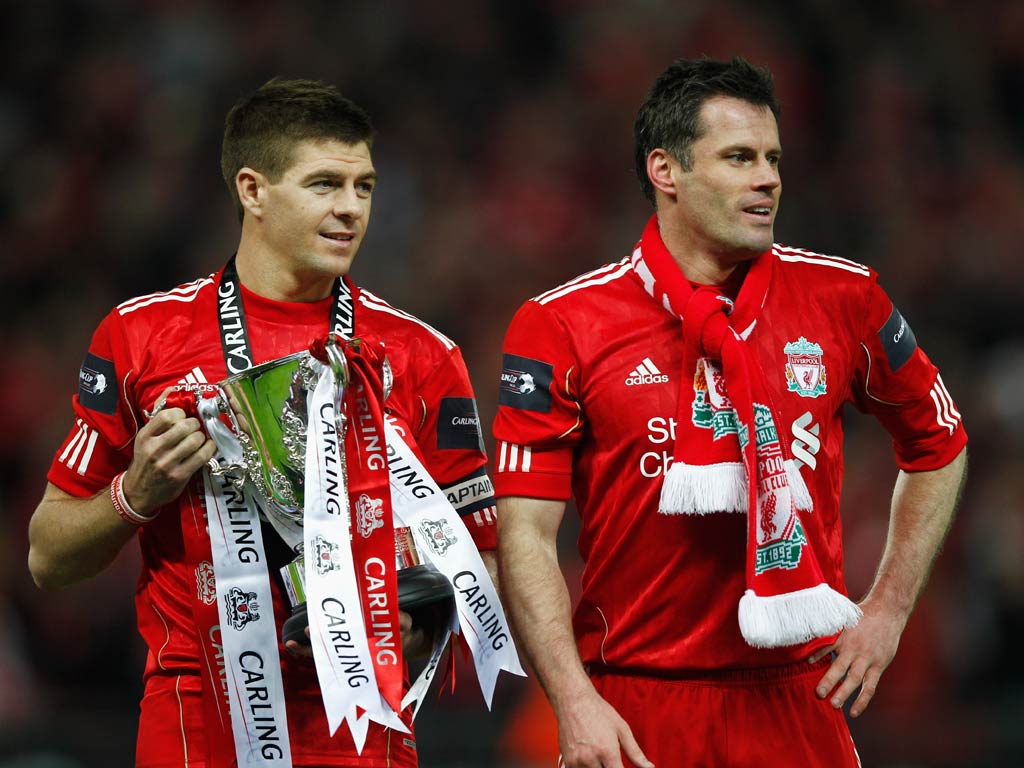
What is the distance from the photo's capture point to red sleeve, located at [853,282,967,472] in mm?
3852

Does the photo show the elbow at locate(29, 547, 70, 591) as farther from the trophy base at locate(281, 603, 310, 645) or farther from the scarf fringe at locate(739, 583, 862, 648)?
the scarf fringe at locate(739, 583, 862, 648)

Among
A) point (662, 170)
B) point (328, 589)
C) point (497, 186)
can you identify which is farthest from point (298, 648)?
point (497, 186)

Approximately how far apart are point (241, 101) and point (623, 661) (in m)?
1.67

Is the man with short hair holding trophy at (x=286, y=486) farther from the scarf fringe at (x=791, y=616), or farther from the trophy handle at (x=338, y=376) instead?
the scarf fringe at (x=791, y=616)

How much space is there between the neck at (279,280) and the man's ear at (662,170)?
83cm

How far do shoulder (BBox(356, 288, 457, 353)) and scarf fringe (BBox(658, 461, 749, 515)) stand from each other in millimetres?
685

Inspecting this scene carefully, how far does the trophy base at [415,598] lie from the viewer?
348cm

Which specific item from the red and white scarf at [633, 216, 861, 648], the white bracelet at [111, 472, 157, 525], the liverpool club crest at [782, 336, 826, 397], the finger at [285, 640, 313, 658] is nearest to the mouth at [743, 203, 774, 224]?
the red and white scarf at [633, 216, 861, 648]

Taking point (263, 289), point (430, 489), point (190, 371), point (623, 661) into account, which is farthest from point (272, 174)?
point (623, 661)

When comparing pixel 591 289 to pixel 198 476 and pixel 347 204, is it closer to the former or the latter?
pixel 347 204

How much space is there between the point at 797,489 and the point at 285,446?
1.15m

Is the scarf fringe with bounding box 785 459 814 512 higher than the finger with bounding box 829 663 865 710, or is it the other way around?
the scarf fringe with bounding box 785 459 814 512

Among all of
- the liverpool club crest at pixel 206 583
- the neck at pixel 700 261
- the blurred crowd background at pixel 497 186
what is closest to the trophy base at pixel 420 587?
the liverpool club crest at pixel 206 583

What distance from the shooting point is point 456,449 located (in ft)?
12.7
